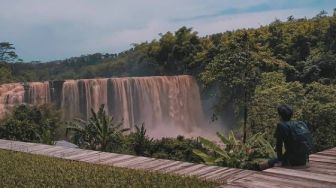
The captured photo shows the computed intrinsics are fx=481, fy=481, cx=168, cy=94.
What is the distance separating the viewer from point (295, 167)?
5719 mm

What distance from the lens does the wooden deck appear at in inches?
200

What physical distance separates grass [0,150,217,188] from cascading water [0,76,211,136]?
39.6ft

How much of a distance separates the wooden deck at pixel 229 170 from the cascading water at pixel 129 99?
36.9 ft

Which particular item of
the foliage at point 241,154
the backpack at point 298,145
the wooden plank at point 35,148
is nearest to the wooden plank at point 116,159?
the foliage at point 241,154

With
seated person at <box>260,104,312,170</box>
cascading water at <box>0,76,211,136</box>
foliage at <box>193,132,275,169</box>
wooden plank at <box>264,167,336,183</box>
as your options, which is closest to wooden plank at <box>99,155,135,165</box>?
foliage at <box>193,132,275,169</box>

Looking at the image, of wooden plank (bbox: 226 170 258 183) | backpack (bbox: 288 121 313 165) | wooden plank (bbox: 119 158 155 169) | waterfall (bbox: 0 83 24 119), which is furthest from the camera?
waterfall (bbox: 0 83 24 119)

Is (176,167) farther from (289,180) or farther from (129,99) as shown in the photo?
(129,99)

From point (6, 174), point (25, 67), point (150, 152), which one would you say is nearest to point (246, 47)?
point (150, 152)

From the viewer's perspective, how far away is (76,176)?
618 centimetres

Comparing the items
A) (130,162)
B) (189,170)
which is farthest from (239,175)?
(130,162)

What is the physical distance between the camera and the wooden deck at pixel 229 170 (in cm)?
507

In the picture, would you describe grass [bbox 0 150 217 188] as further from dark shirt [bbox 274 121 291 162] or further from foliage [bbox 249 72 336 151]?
foliage [bbox 249 72 336 151]

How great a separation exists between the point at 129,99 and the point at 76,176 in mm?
17849

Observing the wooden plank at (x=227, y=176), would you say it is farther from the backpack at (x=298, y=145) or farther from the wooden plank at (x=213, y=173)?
the backpack at (x=298, y=145)
